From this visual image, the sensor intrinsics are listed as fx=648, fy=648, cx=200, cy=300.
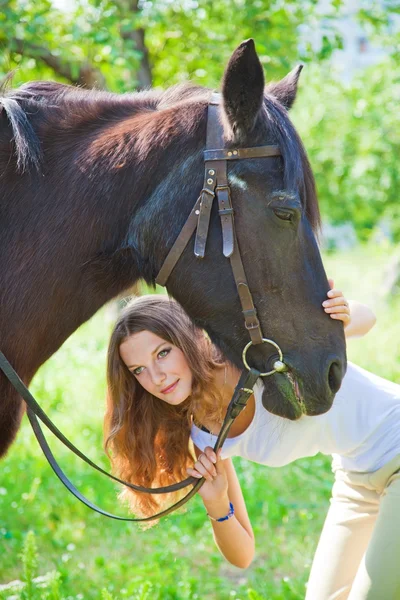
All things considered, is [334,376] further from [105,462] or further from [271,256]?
[105,462]

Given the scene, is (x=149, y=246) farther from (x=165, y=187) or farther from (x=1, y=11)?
(x=1, y=11)

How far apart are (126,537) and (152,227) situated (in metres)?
2.79

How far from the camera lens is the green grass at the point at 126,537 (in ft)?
11.3

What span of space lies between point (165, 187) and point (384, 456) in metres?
1.31

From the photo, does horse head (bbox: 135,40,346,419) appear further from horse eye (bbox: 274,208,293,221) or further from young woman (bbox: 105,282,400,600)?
young woman (bbox: 105,282,400,600)

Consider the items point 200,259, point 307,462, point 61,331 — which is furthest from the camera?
point 307,462

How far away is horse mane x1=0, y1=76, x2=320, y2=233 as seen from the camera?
214cm

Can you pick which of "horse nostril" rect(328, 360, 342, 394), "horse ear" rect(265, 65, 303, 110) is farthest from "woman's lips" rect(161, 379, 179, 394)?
"horse ear" rect(265, 65, 303, 110)

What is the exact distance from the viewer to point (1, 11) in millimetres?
4445

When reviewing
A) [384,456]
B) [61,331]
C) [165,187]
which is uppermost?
[165,187]

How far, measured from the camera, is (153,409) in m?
2.85

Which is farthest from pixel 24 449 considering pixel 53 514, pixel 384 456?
pixel 384 456

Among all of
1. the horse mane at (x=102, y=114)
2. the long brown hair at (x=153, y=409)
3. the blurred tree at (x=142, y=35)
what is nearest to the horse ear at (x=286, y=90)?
the horse mane at (x=102, y=114)

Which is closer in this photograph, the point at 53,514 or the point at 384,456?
the point at 384,456
